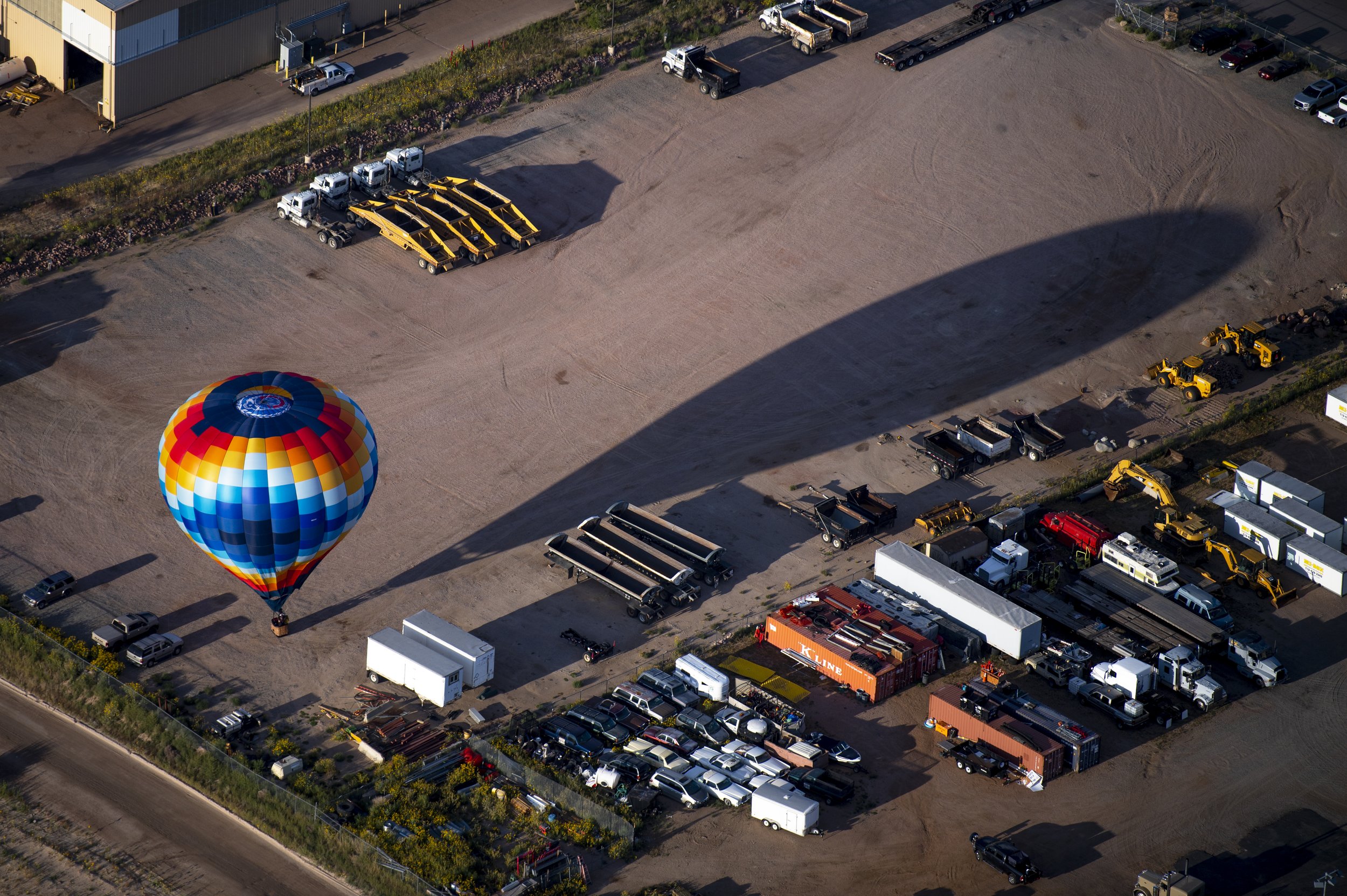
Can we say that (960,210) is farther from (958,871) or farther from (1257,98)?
(958,871)

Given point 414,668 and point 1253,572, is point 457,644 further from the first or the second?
point 1253,572

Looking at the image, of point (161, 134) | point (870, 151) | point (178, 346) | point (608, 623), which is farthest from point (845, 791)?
point (161, 134)

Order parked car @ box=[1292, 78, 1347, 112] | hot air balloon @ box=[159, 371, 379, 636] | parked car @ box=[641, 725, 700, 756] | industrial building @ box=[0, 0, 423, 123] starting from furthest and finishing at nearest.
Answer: parked car @ box=[1292, 78, 1347, 112] → industrial building @ box=[0, 0, 423, 123] → hot air balloon @ box=[159, 371, 379, 636] → parked car @ box=[641, 725, 700, 756]

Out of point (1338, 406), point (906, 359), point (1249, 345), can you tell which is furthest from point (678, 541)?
point (1338, 406)

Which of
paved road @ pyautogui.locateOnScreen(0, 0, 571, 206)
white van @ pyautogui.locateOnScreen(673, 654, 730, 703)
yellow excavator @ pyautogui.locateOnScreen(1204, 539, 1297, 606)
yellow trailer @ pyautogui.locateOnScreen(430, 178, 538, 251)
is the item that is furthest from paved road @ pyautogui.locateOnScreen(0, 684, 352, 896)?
yellow excavator @ pyautogui.locateOnScreen(1204, 539, 1297, 606)

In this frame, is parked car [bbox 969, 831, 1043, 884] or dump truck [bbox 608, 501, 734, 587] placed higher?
parked car [bbox 969, 831, 1043, 884]

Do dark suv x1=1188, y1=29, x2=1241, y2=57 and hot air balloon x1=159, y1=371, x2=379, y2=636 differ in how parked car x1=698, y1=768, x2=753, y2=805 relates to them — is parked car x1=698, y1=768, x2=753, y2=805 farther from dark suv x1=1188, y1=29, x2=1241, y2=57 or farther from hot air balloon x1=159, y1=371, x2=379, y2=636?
dark suv x1=1188, y1=29, x2=1241, y2=57

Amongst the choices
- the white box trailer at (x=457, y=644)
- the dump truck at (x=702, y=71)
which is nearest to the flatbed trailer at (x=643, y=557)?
the white box trailer at (x=457, y=644)

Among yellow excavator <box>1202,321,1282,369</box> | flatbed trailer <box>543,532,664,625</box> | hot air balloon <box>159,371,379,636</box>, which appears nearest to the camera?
hot air balloon <box>159,371,379,636</box>

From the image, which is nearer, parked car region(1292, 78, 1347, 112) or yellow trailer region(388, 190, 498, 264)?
yellow trailer region(388, 190, 498, 264)
